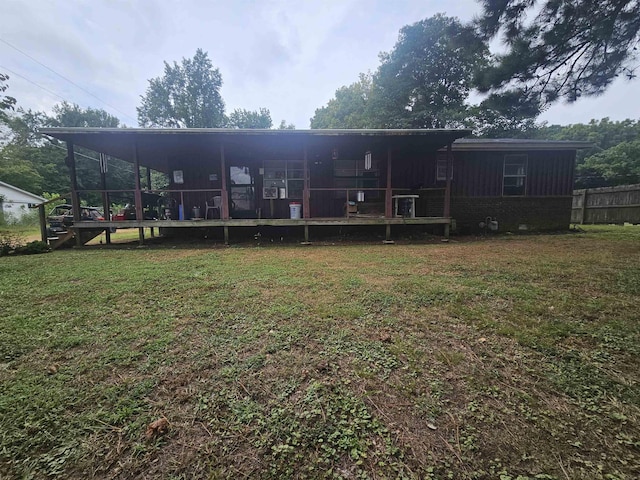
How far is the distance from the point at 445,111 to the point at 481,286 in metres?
23.8

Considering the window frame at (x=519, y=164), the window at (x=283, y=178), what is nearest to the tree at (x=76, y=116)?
the window at (x=283, y=178)

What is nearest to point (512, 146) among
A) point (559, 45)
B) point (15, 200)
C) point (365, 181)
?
point (559, 45)

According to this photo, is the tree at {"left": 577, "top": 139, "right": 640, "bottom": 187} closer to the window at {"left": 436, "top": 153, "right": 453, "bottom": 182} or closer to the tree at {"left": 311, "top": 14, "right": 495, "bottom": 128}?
Answer: the tree at {"left": 311, "top": 14, "right": 495, "bottom": 128}

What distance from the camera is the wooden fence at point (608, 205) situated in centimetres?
→ 1184

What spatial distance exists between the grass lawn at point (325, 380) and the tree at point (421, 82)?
Answer: 2323cm

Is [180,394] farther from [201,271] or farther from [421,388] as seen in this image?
[201,271]

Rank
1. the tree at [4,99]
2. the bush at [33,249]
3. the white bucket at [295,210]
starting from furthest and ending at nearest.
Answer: the white bucket at [295,210], the bush at [33,249], the tree at [4,99]

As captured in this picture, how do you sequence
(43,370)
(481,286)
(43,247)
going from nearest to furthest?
1. (43,370)
2. (481,286)
3. (43,247)

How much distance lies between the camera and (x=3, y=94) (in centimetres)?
584

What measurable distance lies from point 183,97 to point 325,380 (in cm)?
4204

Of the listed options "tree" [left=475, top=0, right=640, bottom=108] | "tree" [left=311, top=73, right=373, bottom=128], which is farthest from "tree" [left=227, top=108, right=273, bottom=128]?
"tree" [left=475, top=0, right=640, bottom=108]

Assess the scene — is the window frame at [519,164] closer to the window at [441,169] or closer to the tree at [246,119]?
the window at [441,169]

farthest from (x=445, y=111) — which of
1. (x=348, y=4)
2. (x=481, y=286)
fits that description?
(x=481, y=286)

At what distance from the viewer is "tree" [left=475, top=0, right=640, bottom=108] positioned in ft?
16.3
